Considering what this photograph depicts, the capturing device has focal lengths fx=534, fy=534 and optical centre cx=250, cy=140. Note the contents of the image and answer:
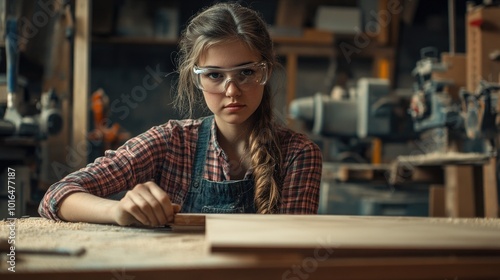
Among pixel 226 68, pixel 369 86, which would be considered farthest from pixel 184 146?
pixel 369 86

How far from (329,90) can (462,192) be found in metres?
2.84

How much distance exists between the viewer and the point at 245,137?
1766 millimetres

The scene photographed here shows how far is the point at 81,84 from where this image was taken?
338 centimetres

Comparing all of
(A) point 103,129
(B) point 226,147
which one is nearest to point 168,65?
(A) point 103,129

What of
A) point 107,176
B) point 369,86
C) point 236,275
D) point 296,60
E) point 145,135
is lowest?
point 236,275

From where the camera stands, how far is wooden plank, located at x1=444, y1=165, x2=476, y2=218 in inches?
124

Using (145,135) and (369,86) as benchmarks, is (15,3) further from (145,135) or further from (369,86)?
(369,86)

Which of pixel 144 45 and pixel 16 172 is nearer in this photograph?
pixel 16 172

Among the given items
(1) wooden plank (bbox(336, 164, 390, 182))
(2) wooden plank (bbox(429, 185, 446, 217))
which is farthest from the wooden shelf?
(2) wooden plank (bbox(429, 185, 446, 217))

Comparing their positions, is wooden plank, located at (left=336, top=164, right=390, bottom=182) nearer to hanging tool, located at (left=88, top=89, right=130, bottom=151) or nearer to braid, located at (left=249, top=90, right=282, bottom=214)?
hanging tool, located at (left=88, top=89, right=130, bottom=151)

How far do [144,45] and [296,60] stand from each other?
1.59m

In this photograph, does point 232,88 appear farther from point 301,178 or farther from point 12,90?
point 12,90

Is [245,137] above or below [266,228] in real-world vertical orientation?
above

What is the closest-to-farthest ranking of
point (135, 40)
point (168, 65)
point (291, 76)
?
point (135, 40) → point (291, 76) → point (168, 65)
